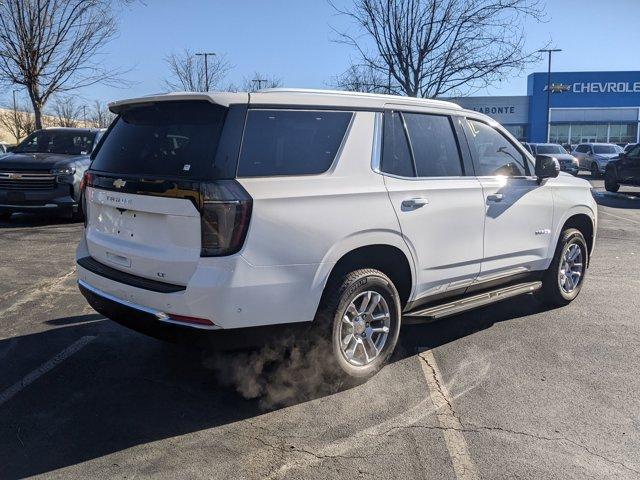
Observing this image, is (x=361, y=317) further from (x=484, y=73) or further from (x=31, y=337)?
(x=484, y=73)

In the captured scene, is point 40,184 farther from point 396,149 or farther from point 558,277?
point 558,277

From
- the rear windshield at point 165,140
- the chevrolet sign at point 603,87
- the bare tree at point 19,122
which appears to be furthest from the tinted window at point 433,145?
the chevrolet sign at point 603,87

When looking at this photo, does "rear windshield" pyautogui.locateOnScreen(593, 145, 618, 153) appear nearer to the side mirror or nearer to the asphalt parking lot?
the asphalt parking lot

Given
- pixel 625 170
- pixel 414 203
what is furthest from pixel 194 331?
pixel 625 170

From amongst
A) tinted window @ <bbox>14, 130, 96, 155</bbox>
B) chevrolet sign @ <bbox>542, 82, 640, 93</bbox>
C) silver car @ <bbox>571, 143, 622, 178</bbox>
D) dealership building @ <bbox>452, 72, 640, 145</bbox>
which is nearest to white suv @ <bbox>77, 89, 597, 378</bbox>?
tinted window @ <bbox>14, 130, 96, 155</bbox>

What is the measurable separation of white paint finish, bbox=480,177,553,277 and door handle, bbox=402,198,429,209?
2.65ft

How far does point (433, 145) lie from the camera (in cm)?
451

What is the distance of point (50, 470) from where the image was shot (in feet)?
9.63

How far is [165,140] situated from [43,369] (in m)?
1.95

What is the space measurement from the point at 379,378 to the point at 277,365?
74 centimetres

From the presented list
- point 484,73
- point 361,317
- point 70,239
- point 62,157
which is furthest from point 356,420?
point 484,73

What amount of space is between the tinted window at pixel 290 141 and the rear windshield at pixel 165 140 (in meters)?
0.21

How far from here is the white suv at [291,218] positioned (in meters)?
3.27

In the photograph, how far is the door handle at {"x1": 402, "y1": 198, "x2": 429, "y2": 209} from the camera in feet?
13.2
